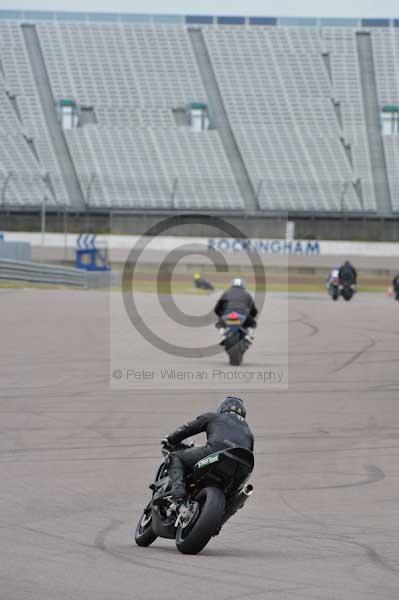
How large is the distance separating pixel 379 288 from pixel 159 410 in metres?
38.7

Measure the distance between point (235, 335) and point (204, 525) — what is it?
1126 centimetres

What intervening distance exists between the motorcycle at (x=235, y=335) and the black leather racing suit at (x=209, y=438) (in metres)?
10.3

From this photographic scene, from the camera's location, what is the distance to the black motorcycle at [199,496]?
6.51 meters

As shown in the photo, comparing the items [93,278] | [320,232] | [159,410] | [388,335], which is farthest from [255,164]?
[159,410]

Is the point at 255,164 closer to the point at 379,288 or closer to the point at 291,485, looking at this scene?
the point at 379,288

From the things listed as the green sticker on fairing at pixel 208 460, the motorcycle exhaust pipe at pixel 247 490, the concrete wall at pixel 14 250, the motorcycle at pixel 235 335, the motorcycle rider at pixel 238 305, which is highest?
the concrete wall at pixel 14 250

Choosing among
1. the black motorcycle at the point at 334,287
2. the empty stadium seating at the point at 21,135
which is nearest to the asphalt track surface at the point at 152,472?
the black motorcycle at the point at 334,287

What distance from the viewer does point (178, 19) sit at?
2670 inches

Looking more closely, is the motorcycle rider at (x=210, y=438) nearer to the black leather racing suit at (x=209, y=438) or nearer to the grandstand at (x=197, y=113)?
the black leather racing suit at (x=209, y=438)

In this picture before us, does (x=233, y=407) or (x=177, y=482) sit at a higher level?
(x=233, y=407)

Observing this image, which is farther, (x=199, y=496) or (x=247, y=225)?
(x=247, y=225)

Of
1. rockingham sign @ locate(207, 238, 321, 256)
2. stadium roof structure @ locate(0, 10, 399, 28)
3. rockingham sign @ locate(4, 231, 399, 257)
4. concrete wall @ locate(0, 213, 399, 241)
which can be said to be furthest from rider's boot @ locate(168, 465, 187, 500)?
stadium roof structure @ locate(0, 10, 399, 28)

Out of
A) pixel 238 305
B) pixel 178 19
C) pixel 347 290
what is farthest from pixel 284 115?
pixel 238 305

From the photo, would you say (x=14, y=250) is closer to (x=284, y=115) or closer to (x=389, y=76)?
(x=284, y=115)
